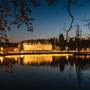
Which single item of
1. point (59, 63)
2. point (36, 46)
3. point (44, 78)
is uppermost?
point (36, 46)

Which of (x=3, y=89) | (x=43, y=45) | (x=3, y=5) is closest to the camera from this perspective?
(x=3, y=5)

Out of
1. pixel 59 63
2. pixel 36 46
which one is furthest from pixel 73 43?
pixel 36 46

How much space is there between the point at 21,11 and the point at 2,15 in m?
0.45

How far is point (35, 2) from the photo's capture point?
9.19 feet

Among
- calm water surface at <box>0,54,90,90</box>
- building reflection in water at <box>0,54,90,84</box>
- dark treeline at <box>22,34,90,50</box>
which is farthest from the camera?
building reflection in water at <box>0,54,90,84</box>

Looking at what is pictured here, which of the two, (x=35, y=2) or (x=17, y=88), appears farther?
(x=17, y=88)

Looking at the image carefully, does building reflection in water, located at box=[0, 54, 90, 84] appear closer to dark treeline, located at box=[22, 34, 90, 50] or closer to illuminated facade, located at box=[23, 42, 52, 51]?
dark treeline, located at box=[22, 34, 90, 50]

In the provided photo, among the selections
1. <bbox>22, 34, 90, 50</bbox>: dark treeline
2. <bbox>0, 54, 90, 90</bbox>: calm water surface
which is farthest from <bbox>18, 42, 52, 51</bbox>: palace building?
<bbox>0, 54, 90, 90</bbox>: calm water surface

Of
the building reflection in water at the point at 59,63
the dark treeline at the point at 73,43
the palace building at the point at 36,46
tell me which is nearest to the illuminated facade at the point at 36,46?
the palace building at the point at 36,46

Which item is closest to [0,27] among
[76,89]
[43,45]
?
[76,89]

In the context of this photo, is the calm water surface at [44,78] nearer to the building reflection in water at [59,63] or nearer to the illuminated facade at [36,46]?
the building reflection in water at [59,63]

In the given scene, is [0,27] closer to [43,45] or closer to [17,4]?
[17,4]

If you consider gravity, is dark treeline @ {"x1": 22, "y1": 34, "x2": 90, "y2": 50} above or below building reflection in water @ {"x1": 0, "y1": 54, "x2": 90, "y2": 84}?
above

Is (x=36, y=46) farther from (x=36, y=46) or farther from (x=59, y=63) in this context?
(x=59, y=63)
